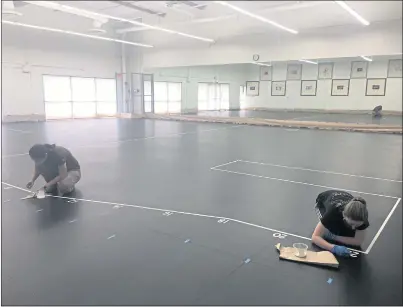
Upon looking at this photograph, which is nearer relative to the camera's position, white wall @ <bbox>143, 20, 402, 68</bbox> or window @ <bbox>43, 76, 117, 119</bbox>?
white wall @ <bbox>143, 20, 402, 68</bbox>

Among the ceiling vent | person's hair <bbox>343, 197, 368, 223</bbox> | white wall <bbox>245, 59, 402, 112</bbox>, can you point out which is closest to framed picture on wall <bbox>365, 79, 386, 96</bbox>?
white wall <bbox>245, 59, 402, 112</bbox>

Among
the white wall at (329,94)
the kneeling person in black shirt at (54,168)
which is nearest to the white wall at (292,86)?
the white wall at (329,94)

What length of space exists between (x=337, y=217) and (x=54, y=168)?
3.43 metres

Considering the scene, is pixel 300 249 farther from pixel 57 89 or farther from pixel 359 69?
pixel 359 69

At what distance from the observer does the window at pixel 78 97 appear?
17.8 meters

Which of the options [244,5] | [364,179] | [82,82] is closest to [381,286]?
[364,179]

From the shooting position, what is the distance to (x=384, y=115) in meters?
21.0

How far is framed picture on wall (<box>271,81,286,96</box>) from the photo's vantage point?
25.4m

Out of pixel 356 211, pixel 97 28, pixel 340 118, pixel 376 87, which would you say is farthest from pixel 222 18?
pixel 376 87

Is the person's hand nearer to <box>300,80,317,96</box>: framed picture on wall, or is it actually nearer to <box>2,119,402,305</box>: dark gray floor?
<box>2,119,402,305</box>: dark gray floor

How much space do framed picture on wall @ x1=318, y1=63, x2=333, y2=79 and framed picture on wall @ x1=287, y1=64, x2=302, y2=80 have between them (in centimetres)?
136

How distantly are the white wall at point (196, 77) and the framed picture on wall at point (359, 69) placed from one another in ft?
27.8

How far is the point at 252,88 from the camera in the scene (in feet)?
90.2

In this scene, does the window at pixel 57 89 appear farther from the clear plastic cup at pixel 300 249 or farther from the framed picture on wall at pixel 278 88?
the clear plastic cup at pixel 300 249
